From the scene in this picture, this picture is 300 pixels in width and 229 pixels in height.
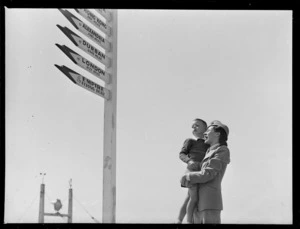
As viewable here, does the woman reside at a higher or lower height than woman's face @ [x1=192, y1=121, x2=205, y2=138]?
lower

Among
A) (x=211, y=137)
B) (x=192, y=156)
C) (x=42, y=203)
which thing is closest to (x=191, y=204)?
(x=192, y=156)

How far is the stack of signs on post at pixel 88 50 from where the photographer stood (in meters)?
7.65

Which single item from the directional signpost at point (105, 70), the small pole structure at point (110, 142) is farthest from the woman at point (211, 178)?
the small pole structure at point (110, 142)

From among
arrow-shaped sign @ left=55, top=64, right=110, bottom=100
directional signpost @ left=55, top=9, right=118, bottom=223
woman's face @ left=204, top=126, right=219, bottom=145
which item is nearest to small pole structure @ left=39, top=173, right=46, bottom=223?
directional signpost @ left=55, top=9, right=118, bottom=223

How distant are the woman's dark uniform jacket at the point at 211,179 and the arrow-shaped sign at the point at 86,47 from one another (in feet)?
6.15

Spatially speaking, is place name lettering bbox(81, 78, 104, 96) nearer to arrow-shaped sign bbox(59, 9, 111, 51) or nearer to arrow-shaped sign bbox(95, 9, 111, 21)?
arrow-shaped sign bbox(59, 9, 111, 51)

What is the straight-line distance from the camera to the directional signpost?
7.69 meters

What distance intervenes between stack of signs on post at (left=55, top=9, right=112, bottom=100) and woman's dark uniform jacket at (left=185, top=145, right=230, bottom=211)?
1708 mm

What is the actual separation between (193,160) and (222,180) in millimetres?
292

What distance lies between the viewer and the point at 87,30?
814 cm

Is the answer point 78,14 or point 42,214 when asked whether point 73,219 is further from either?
point 78,14

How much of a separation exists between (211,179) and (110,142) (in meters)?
1.68

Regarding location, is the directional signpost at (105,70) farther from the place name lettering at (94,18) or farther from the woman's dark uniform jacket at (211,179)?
the woman's dark uniform jacket at (211,179)
